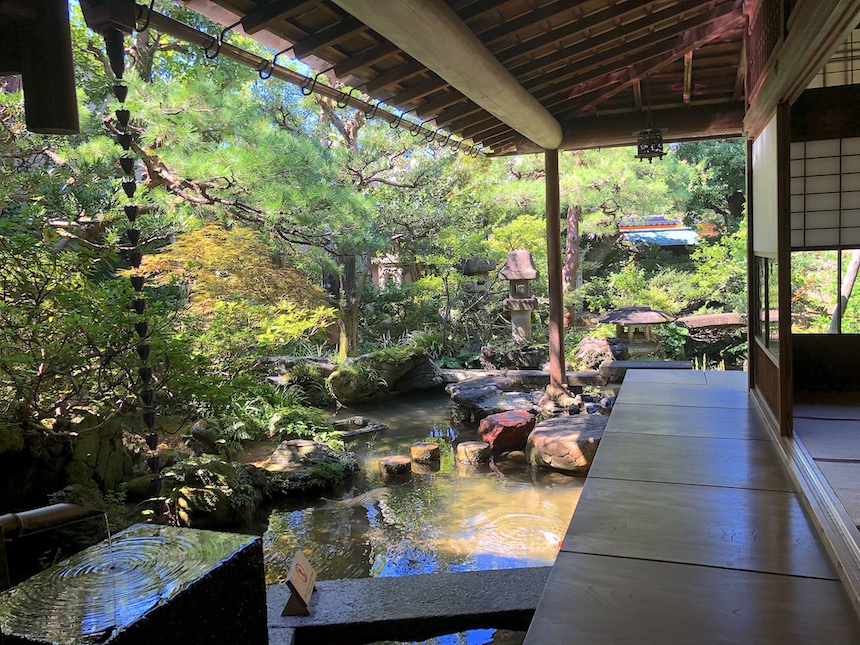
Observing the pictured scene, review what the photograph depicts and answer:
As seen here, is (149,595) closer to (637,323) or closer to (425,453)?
(425,453)

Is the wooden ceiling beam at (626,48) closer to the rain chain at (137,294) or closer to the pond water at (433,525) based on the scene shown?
the rain chain at (137,294)

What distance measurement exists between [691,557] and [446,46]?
7.65 ft

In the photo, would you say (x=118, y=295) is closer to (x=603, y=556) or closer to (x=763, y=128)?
(x=603, y=556)

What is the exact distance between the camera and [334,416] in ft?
29.0

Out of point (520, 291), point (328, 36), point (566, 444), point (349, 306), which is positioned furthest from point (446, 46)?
point (349, 306)

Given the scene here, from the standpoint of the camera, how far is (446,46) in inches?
115

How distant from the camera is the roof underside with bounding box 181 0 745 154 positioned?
9.06 feet

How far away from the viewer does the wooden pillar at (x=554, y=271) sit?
288 inches

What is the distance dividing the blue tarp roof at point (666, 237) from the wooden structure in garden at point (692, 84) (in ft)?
32.6

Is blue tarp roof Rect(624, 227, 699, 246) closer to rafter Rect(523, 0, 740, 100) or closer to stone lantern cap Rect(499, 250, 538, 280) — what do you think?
stone lantern cap Rect(499, 250, 538, 280)

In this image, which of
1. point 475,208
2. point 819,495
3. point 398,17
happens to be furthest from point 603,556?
point 475,208

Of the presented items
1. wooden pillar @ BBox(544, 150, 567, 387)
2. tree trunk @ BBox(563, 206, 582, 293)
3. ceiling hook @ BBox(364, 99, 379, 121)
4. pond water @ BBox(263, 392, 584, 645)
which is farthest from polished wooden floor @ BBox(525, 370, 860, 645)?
tree trunk @ BBox(563, 206, 582, 293)

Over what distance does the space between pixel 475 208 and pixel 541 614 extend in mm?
10868

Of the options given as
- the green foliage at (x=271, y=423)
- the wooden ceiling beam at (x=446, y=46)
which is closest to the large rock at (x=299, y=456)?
the green foliage at (x=271, y=423)
